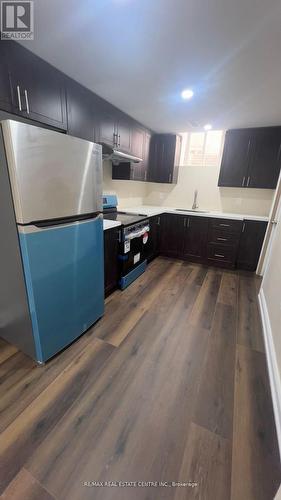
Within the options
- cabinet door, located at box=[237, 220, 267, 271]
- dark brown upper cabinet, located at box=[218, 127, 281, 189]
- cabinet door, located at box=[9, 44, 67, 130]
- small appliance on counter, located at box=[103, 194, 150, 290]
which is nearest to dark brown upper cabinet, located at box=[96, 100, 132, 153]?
cabinet door, located at box=[9, 44, 67, 130]

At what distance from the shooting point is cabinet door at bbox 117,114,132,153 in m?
2.70

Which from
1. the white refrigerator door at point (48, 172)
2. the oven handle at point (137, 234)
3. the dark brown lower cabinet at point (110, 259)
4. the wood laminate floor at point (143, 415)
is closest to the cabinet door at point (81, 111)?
the white refrigerator door at point (48, 172)

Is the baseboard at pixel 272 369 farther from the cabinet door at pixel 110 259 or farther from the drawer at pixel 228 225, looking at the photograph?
the cabinet door at pixel 110 259

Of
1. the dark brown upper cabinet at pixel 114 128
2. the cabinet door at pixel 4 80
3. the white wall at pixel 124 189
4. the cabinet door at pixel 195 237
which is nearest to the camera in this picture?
the cabinet door at pixel 4 80

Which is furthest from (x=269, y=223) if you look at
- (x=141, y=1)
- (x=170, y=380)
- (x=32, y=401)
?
(x=32, y=401)

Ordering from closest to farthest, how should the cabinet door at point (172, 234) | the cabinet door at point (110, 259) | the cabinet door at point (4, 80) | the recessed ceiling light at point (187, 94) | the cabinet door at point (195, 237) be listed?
the cabinet door at point (4, 80), the recessed ceiling light at point (187, 94), the cabinet door at point (110, 259), the cabinet door at point (195, 237), the cabinet door at point (172, 234)

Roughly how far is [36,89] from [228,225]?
304 centimetres

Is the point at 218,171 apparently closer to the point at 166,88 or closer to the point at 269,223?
the point at 269,223

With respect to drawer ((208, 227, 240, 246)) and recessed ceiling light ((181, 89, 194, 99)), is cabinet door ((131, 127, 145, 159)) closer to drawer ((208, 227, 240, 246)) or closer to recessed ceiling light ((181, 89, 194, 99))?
recessed ceiling light ((181, 89, 194, 99))

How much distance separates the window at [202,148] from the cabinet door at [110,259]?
8.69ft

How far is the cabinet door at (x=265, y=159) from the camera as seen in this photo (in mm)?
3105

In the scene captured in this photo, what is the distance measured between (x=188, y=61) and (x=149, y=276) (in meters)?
2.45

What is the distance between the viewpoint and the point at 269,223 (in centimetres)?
312

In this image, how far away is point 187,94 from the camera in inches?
84.4
